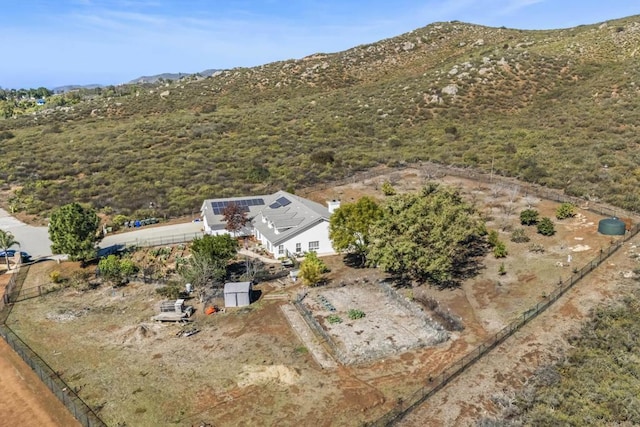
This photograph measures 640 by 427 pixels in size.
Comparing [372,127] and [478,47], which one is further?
[478,47]

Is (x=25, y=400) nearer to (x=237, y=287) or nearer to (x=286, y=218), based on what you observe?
(x=237, y=287)

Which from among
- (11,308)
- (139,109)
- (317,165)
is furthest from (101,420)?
(139,109)

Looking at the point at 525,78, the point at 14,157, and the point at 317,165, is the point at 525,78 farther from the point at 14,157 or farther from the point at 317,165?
the point at 14,157

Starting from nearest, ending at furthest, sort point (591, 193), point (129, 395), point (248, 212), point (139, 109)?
point (129, 395)
point (248, 212)
point (591, 193)
point (139, 109)

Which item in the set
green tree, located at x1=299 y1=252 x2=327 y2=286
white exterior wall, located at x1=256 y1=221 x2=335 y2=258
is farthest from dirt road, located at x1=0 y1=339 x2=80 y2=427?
white exterior wall, located at x1=256 y1=221 x2=335 y2=258

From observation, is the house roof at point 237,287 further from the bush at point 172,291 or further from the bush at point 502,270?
the bush at point 502,270

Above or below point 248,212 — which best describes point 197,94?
above

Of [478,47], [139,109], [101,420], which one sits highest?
[478,47]
